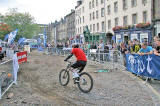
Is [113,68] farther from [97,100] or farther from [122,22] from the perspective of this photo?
[122,22]

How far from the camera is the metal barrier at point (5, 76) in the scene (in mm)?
6492

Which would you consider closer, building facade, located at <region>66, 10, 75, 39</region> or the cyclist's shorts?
the cyclist's shorts

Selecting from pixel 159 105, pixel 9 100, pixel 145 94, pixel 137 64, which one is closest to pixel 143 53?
pixel 137 64

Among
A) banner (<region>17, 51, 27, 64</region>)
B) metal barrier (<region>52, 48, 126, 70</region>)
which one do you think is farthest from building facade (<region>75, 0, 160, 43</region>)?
banner (<region>17, 51, 27, 64</region>)

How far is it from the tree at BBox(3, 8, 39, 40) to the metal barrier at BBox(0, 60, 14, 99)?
185 ft

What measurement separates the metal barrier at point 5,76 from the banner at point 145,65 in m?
5.58

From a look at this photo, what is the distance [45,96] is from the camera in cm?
636

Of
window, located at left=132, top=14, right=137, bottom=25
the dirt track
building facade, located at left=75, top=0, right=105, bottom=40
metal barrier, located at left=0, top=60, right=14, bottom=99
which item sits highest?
building facade, located at left=75, top=0, right=105, bottom=40

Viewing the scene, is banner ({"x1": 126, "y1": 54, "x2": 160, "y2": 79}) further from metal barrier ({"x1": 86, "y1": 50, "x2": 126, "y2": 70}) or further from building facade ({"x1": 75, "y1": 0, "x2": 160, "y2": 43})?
building facade ({"x1": 75, "y1": 0, "x2": 160, "y2": 43})

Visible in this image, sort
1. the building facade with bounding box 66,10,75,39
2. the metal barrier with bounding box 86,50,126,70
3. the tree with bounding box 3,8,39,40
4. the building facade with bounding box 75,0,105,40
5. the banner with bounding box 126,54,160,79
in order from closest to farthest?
the banner with bounding box 126,54,160,79
the metal barrier with bounding box 86,50,126,70
the building facade with bounding box 75,0,105,40
the tree with bounding box 3,8,39,40
the building facade with bounding box 66,10,75,39

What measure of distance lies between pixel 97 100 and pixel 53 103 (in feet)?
4.19

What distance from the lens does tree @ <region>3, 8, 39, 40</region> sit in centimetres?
6056

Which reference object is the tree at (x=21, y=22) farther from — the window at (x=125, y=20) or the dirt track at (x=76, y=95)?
the dirt track at (x=76, y=95)

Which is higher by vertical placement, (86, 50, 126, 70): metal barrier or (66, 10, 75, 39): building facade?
(66, 10, 75, 39): building facade
